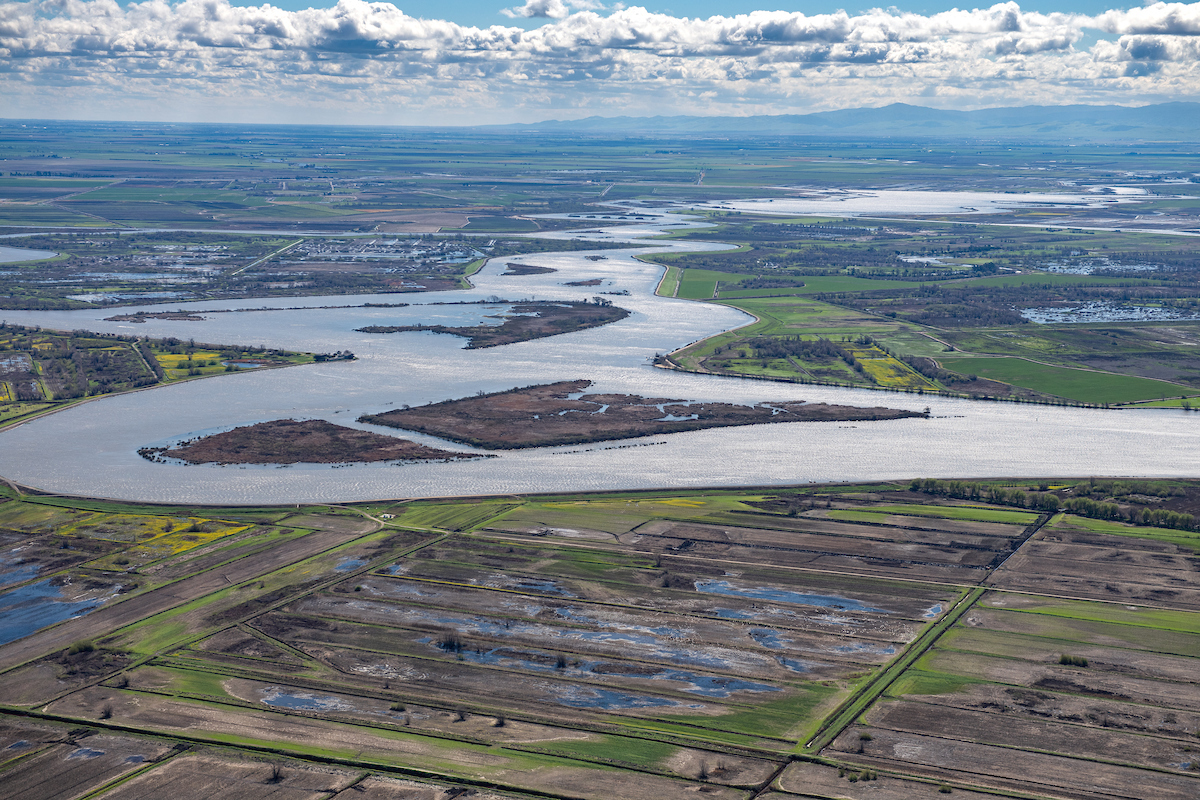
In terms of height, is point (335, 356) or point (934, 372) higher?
point (335, 356)

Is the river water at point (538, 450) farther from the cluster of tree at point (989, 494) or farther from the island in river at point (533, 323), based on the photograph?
the cluster of tree at point (989, 494)

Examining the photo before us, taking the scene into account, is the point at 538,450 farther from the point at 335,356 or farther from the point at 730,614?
the point at 335,356

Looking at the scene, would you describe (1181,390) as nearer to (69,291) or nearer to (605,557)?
(605,557)

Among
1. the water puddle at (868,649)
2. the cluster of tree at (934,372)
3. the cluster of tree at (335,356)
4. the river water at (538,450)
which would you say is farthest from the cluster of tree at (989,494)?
the cluster of tree at (335,356)

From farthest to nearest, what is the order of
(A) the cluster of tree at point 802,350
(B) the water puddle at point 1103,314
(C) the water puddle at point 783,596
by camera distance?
(B) the water puddle at point 1103,314 < (A) the cluster of tree at point 802,350 < (C) the water puddle at point 783,596

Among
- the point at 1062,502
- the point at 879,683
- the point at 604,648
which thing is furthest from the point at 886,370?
the point at 604,648

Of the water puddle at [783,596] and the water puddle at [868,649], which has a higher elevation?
the water puddle at [868,649]
